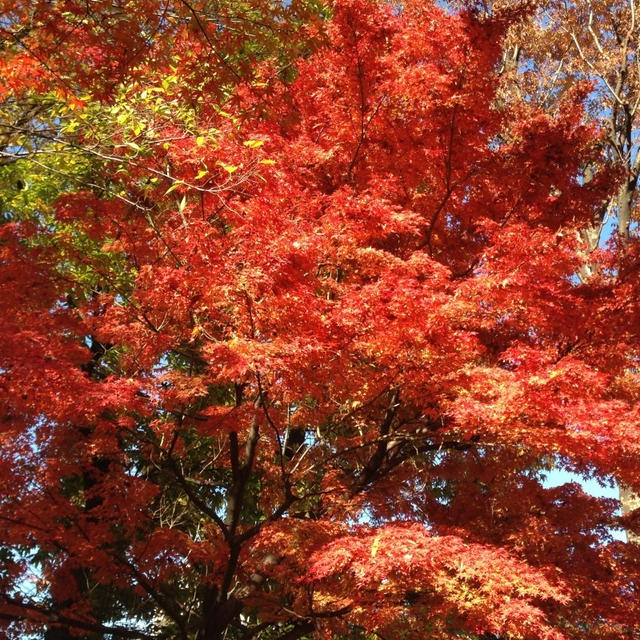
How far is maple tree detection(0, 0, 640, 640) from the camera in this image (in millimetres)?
5773

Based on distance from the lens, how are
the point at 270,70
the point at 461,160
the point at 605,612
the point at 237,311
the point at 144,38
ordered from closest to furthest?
1. the point at 144,38
2. the point at 237,311
3. the point at 605,612
4. the point at 461,160
5. the point at 270,70

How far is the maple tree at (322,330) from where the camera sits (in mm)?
5773

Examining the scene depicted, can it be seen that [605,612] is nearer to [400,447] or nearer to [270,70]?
[400,447]

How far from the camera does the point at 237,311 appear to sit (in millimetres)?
6012

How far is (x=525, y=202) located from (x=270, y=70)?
15.8 feet

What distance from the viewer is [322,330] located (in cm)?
616

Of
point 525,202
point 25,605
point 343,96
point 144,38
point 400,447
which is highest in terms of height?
point 343,96

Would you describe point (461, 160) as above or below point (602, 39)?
below

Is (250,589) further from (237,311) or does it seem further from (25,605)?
(237,311)

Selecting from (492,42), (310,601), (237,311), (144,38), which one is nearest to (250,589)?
(310,601)

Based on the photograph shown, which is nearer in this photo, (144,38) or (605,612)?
(144,38)

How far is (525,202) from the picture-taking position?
30.0 feet

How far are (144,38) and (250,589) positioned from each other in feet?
20.7

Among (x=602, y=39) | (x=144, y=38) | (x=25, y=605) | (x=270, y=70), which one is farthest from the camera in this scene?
(x=602, y=39)
